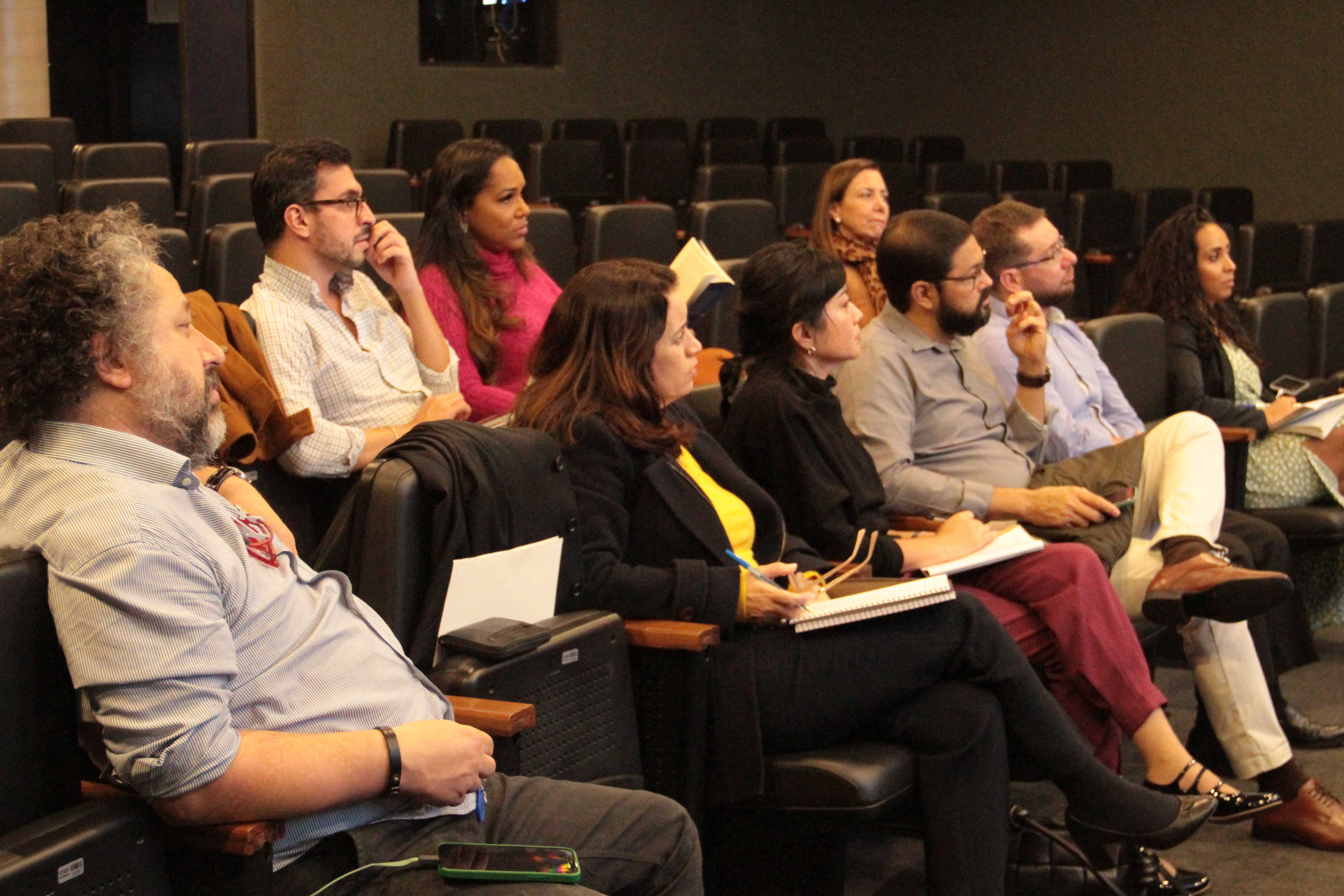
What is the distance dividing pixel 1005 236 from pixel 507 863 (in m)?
2.36

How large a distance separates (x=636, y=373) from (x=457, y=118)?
21.5 ft

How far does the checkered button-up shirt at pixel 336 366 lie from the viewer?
256 cm

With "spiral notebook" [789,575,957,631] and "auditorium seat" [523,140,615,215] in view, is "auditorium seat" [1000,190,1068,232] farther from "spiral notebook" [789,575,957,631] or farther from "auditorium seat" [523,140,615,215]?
"spiral notebook" [789,575,957,631]

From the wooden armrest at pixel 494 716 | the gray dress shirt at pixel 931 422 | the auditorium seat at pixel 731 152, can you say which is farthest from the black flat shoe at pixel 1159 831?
the auditorium seat at pixel 731 152

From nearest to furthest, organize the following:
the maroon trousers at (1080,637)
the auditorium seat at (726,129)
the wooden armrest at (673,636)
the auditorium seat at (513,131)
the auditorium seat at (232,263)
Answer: the wooden armrest at (673,636) → the maroon trousers at (1080,637) → the auditorium seat at (232,263) → the auditorium seat at (513,131) → the auditorium seat at (726,129)

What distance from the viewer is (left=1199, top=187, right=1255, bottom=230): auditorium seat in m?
7.77

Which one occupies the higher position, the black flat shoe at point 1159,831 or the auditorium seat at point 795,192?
the auditorium seat at point 795,192

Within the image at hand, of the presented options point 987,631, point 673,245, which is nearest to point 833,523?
point 987,631

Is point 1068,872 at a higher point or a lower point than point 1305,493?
lower

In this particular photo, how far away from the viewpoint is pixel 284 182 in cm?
271

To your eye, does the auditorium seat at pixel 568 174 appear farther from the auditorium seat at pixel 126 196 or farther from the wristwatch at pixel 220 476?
the wristwatch at pixel 220 476

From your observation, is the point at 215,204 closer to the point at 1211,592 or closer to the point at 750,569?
the point at 750,569

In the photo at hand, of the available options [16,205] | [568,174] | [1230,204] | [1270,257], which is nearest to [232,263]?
[16,205]

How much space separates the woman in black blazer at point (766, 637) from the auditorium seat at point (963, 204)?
4204 mm
